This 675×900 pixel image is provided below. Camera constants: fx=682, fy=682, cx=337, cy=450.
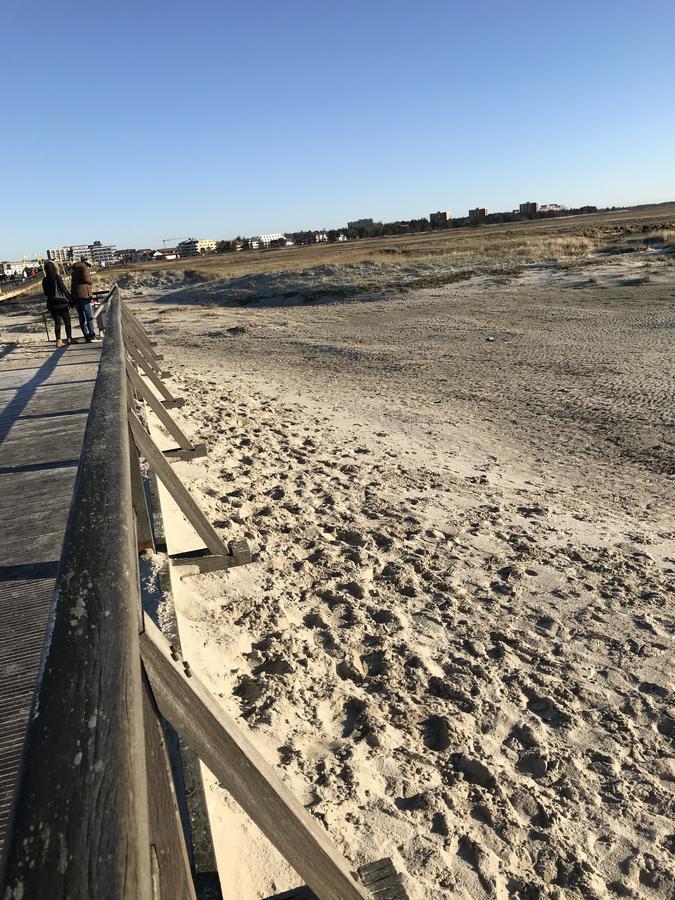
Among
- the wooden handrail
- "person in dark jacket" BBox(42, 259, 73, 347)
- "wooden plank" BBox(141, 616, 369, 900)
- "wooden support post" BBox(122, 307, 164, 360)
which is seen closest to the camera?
the wooden handrail

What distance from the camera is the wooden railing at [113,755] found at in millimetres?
744

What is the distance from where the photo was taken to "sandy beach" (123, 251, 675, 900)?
276cm

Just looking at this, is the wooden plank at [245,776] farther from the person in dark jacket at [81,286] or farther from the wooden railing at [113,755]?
the person in dark jacket at [81,286]

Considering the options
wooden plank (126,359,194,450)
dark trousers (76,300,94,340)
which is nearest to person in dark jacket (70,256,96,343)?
dark trousers (76,300,94,340)

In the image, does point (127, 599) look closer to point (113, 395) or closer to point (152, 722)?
point (152, 722)

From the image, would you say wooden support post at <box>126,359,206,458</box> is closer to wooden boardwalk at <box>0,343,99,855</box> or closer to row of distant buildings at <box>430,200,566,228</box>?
wooden boardwalk at <box>0,343,99,855</box>

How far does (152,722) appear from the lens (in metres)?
1.49

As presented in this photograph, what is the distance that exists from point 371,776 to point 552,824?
78 centimetres

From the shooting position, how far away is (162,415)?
22.2ft

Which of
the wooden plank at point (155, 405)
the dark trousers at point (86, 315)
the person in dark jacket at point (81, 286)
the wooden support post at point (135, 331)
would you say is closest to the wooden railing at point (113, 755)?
the wooden plank at point (155, 405)

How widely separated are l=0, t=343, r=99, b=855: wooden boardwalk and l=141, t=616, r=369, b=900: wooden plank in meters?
0.32

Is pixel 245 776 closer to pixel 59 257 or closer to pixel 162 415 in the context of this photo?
pixel 162 415

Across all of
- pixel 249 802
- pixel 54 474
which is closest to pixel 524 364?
pixel 54 474

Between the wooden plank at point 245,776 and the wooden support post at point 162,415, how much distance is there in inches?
191
